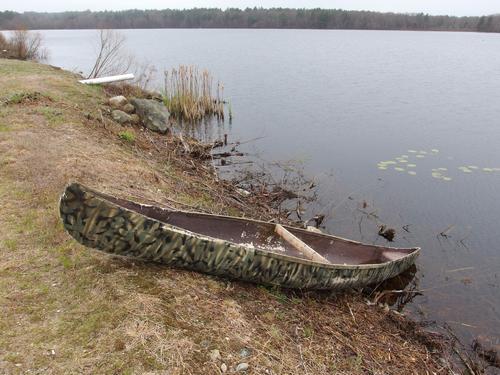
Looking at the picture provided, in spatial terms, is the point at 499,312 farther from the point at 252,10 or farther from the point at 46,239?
the point at 252,10

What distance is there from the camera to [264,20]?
79.2 meters

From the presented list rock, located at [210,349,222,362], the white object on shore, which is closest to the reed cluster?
the white object on shore

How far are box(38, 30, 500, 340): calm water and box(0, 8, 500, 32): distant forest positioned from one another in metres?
46.0

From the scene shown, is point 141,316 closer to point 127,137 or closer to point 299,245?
point 299,245

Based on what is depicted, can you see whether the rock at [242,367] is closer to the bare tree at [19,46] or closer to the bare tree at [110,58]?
the bare tree at [110,58]

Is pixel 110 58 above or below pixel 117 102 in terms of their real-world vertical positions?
above

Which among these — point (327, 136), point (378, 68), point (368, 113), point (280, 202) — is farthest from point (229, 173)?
point (378, 68)

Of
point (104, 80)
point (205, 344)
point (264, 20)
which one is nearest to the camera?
point (205, 344)

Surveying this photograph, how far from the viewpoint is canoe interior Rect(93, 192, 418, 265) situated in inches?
235

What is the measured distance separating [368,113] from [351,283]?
1403cm

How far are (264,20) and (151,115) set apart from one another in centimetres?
7232

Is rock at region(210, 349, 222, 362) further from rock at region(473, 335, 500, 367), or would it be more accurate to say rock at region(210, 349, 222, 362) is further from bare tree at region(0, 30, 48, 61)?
bare tree at region(0, 30, 48, 61)

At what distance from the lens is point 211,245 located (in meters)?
5.15

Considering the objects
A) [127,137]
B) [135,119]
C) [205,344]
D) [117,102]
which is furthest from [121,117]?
[205,344]
